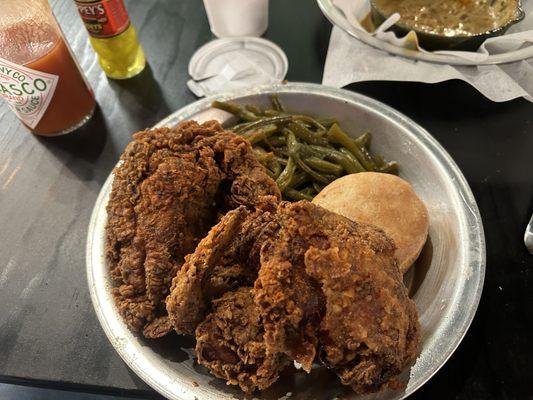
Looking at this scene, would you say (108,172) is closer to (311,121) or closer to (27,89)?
(27,89)

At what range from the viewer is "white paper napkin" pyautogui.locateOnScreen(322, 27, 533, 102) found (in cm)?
264

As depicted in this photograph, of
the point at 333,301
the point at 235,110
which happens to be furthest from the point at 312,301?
the point at 235,110

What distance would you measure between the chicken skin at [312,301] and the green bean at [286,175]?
0.65 metres

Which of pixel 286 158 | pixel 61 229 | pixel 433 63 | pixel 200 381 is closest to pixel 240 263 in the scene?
pixel 200 381

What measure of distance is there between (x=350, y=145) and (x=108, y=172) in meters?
1.40

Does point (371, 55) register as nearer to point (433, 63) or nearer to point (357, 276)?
point (433, 63)

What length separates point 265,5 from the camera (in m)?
3.14

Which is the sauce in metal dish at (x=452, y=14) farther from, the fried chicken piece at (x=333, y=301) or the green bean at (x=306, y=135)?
the fried chicken piece at (x=333, y=301)

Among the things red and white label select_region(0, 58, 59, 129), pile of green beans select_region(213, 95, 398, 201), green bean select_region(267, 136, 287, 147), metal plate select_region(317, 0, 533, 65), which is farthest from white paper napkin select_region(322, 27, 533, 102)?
red and white label select_region(0, 58, 59, 129)

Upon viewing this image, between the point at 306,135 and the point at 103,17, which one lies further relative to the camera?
the point at 103,17

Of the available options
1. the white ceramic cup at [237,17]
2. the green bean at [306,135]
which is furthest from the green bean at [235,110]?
the white ceramic cup at [237,17]

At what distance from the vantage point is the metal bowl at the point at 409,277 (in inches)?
61.2

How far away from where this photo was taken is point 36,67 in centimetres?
238

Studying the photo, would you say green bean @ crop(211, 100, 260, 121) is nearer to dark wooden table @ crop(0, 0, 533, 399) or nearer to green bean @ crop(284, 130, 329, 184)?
green bean @ crop(284, 130, 329, 184)
